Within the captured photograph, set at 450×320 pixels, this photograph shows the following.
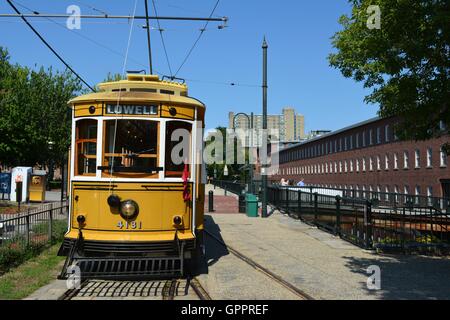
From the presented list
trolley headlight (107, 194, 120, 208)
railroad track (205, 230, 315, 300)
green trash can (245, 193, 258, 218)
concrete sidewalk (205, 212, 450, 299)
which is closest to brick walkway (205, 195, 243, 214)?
green trash can (245, 193, 258, 218)

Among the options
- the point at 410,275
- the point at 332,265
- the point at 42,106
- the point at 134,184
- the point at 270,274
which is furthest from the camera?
the point at 42,106

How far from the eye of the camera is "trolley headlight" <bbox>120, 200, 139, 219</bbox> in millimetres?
7516

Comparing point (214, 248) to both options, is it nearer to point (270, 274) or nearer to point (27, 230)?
point (270, 274)

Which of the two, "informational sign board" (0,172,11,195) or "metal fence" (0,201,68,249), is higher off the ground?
"informational sign board" (0,172,11,195)

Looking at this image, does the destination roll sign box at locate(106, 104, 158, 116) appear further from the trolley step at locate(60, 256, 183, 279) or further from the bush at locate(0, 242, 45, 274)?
the bush at locate(0, 242, 45, 274)

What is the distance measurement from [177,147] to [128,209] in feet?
4.56

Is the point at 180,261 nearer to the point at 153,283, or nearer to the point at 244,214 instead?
the point at 153,283

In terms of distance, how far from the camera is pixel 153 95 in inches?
313

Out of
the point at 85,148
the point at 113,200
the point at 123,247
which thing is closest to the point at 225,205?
the point at 85,148

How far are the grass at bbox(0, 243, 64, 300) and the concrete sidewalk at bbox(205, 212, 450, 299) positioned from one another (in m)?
3.24

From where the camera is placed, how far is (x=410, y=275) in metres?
8.40

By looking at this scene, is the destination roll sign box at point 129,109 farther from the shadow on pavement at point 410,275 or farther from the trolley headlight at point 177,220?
the shadow on pavement at point 410,275

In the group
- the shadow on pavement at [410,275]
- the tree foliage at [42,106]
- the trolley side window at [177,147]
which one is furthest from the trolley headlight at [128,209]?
the tree foliage at [42,106]
